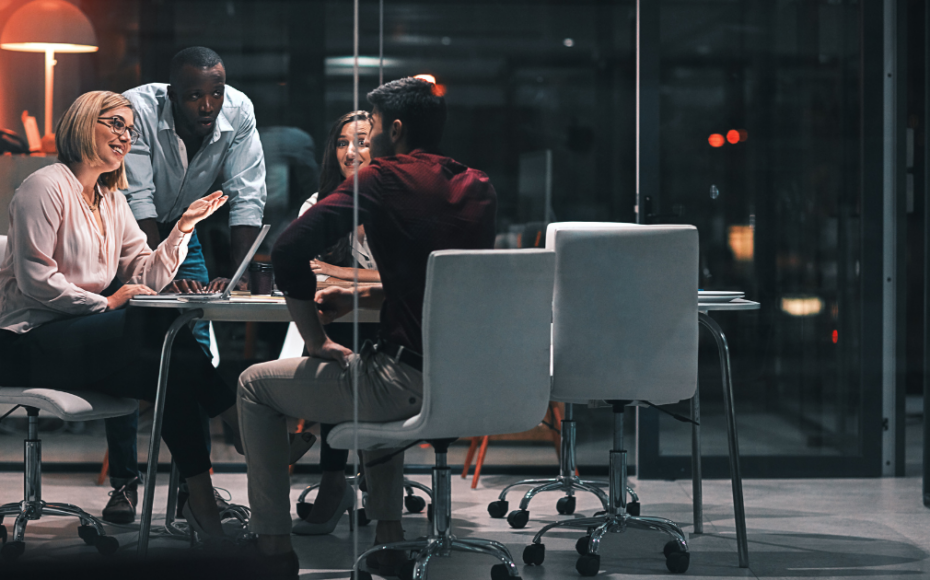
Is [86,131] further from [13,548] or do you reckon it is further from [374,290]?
[13,548]

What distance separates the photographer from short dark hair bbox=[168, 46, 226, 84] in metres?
2.65

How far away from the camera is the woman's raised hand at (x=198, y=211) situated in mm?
2555

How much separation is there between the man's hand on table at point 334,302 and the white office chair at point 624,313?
601 mm

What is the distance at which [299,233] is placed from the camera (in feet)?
7.48

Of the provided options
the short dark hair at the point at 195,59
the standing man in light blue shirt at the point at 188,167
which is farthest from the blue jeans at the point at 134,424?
the short dark hair at the point at 195,59

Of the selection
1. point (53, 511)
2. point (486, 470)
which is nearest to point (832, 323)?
point (486, 470)

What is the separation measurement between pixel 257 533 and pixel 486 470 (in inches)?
56.1

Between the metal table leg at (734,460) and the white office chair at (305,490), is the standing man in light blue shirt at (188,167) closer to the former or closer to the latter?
the white office chair at (305,490)

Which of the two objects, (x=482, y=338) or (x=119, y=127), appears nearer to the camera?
(x=482, y=338)

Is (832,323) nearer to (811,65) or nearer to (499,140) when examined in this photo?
(811,65)

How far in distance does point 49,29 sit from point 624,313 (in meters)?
1.74

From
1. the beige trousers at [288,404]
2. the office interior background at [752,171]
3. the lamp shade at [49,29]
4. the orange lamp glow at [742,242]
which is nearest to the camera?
the beige trousers at [288,404]

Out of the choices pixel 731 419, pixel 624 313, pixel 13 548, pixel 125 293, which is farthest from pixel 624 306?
pixel 13 548

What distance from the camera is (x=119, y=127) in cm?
256
